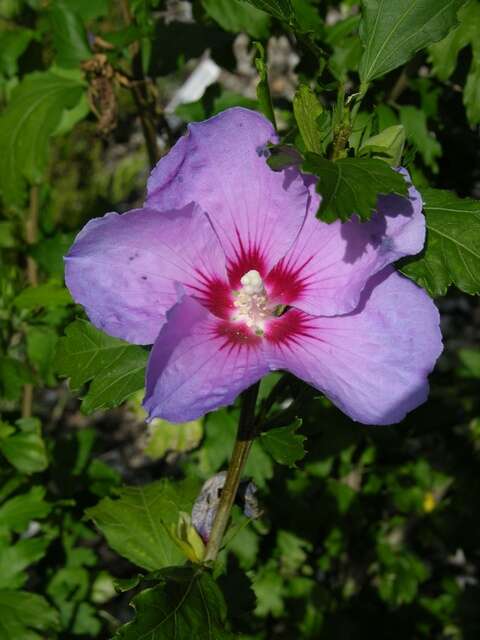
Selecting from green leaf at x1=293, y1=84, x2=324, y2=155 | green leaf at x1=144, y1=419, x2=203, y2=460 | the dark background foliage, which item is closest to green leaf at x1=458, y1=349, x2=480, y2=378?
the dark background foliage

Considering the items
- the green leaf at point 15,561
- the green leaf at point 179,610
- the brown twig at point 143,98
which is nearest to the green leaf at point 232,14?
the brown twig at point 143,98

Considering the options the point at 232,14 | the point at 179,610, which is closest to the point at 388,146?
the point at 179,610

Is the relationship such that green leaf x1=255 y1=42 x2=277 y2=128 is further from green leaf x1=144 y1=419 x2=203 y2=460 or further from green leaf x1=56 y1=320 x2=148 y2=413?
green leaf x1=144 y1=419 x2=203 y2=460

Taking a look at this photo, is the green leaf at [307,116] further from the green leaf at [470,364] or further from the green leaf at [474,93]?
the green leaf at [470,364]

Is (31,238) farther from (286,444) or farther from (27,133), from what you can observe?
(286,444)

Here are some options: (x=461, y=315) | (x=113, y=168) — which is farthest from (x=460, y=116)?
(x=113, y=168)

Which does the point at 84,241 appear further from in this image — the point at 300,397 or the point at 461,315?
the point at 461,315
